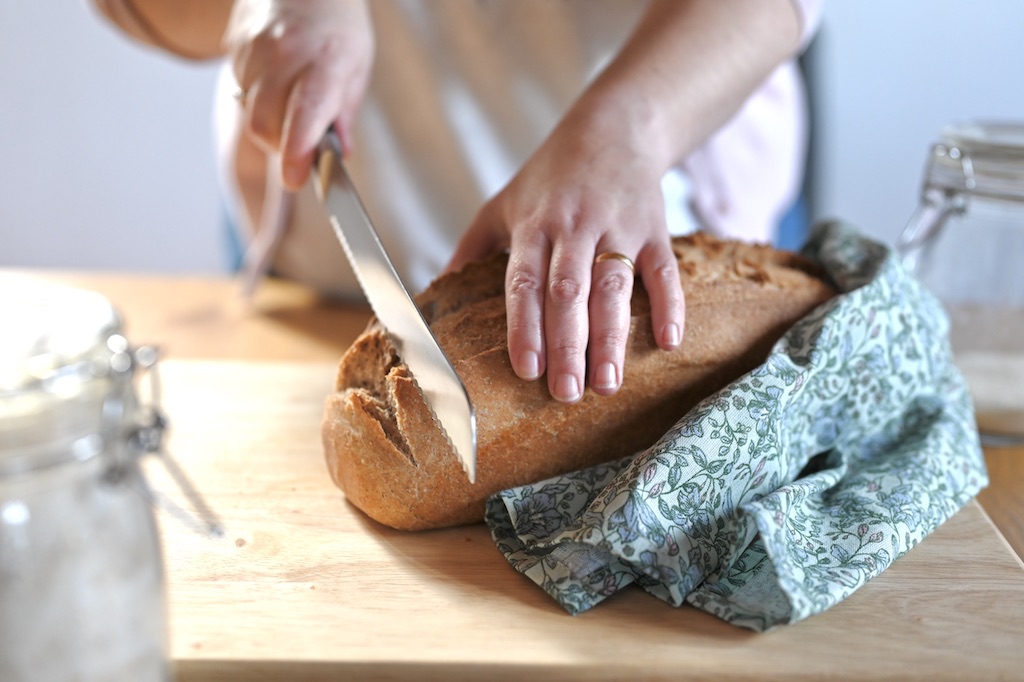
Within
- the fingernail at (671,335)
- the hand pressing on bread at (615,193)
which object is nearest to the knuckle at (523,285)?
the hand pressing on bread at (615,193)

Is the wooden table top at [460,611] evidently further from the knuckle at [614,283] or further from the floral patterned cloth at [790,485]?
the knuckle at [614,283]

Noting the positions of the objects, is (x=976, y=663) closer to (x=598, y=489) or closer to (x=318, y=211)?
(x=598, y=489)

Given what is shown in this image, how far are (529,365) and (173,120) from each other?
116 inches

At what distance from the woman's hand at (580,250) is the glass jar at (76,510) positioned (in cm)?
35

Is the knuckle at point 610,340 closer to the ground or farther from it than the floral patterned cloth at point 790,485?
farther from it

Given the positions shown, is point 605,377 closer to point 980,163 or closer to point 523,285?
point 523,285

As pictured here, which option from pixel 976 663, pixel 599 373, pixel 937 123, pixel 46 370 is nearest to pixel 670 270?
A: pixel 599 373

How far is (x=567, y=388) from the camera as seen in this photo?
775 mm

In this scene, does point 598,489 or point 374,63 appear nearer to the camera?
point 598,489

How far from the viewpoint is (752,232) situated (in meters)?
1.55

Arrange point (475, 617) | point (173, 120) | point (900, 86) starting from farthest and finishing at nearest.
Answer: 1. point (173, 120)
2. point (900, 86)
3. point (475, 617)

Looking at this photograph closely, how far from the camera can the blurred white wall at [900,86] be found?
287cm

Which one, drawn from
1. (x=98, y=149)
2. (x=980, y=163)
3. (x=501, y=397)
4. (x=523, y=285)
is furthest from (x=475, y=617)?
(x=98, y=149)

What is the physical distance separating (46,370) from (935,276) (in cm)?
99
